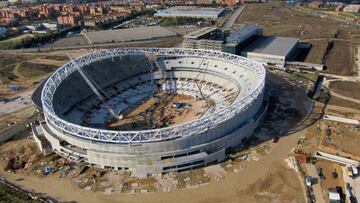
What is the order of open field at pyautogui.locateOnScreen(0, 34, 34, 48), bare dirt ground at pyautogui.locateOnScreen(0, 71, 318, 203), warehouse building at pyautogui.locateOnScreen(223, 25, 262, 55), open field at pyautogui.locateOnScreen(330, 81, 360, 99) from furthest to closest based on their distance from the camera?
open field at pyautogui.locateOnScreen(0, 34, 34, 48) < warehouse building at pyautogui.locateOnScreen(223, 25, 262, 55) < open field at pyautogui.locateOnScreen(330, 81, 360, 99) < bare dirt ground at pyautogui.locateOnScreen(0, 71, 318, 203)

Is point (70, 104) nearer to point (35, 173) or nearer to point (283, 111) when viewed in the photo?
point (35, 173)

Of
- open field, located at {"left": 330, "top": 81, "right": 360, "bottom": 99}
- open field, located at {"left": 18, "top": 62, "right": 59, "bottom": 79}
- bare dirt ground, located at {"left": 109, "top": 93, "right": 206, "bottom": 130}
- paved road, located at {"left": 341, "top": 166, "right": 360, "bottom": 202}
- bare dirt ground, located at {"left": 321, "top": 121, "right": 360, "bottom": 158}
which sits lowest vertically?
paved road, located at {"left": 341, "top": 166, "right": 360, "bottom": 202}

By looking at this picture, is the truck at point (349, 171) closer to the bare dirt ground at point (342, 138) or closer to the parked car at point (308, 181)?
the bare dirt ground at point (342, 138)

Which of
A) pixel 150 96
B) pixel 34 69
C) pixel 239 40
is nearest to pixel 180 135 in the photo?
pixel 150 96

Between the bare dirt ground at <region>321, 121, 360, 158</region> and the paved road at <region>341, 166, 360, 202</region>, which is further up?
the bare dirt ground at <region>321, 121, 360, 158</region>

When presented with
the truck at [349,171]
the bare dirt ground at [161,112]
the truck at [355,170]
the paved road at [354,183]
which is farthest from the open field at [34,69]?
the truck at [355,170]

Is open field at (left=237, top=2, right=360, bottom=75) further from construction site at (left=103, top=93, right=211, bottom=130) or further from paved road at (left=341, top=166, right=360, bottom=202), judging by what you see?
paved road at (left=341, top=166, right=360, bottom=202)

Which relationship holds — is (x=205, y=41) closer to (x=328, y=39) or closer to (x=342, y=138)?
(x=342, y=138)

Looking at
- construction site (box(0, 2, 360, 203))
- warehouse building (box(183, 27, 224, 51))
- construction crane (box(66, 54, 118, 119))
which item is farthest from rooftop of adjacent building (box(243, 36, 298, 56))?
construction crane (box(66, 54, 118, 119))
